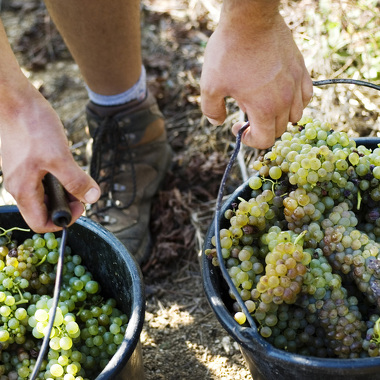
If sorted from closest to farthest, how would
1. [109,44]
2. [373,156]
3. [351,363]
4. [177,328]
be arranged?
1. [351,363]
2. [373,156]
3. [177,328]
4. [109,44]

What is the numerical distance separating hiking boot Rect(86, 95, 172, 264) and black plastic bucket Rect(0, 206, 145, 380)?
588mm

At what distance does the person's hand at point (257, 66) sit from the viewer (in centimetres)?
132

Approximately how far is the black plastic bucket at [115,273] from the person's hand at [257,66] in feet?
1.86

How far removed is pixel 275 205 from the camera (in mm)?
1591

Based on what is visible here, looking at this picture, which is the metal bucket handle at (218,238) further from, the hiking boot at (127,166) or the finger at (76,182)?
the hiking boot at (127,166)

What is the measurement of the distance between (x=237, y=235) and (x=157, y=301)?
2.89 ft

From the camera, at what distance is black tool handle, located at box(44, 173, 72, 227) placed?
1.28 metres

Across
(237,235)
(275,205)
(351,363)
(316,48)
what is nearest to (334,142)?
(275,205)

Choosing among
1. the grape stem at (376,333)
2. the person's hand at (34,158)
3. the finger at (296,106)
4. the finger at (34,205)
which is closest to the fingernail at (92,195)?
the person's hand at (34,158)

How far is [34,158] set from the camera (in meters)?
1.28

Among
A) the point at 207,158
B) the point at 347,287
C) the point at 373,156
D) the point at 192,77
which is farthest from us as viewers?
the point at 192,77

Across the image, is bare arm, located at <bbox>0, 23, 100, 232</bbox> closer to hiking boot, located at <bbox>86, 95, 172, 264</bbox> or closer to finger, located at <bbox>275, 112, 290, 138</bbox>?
finger, located at <bbox>275, 112, 290, 138</bbox>

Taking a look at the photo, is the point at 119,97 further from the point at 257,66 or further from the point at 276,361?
the point at 276,361

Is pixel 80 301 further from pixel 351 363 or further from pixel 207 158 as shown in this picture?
pixel 207 158
